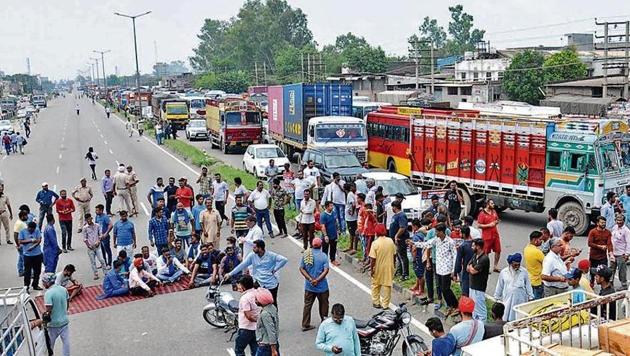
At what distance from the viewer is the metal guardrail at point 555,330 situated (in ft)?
18.1

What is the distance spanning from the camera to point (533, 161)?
18.0m

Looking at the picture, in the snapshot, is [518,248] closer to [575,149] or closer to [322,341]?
[575,149]

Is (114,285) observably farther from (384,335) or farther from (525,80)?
(525,80)

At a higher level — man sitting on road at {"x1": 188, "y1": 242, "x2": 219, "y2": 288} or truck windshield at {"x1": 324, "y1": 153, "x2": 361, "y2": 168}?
truck windshield at {"x1": 324, "y1": 153, "x2": 361, "y2": 168}

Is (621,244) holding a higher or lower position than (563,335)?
lower

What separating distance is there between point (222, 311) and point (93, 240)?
4.51 meters

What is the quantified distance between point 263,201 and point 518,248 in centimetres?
622

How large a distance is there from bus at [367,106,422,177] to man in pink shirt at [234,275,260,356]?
14901mm

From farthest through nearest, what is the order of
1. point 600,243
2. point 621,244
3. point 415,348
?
point 621,244
point 600,243
point 415,348

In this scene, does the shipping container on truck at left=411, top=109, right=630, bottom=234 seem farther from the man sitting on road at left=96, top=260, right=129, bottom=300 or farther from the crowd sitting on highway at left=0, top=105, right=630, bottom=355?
the man sitting on road at left=96, top=260, right=129, bottom=300

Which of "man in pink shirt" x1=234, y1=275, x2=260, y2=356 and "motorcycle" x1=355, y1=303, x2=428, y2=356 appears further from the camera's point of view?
"motorcycle" x1=355, y1=303, x2=428, y2=356

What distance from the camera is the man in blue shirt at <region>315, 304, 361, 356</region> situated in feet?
24.8

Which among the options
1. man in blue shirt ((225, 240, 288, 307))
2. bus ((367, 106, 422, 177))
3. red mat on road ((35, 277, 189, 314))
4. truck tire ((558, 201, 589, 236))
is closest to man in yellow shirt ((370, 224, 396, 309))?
man in blue shirt ((225, 240, 288, 307))

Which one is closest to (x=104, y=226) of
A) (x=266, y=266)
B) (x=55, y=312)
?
(x=55, y=312)
